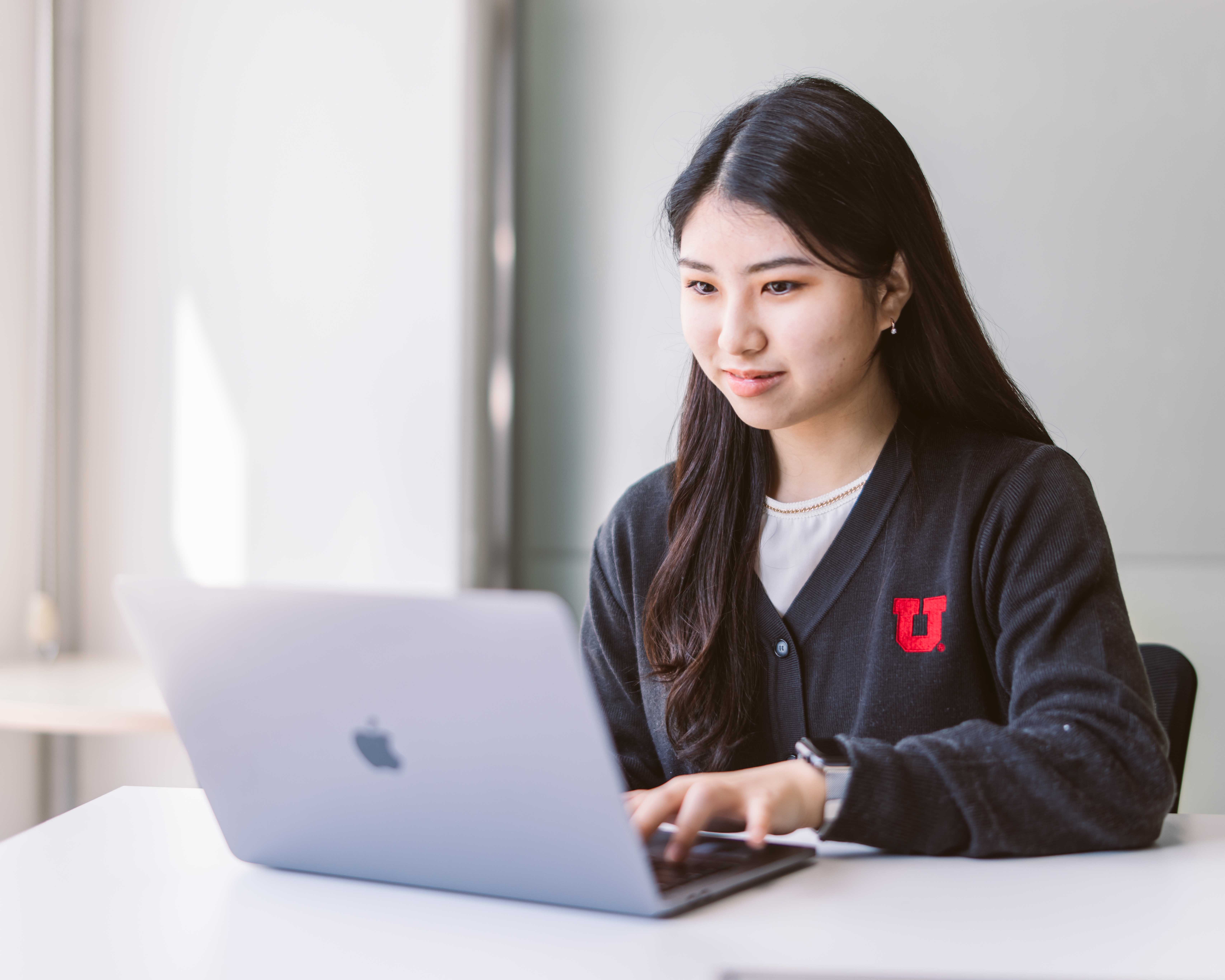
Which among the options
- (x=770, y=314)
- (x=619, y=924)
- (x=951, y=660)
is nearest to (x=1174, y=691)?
(x=951, y=660)

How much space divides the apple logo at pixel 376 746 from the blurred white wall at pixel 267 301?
1.88m

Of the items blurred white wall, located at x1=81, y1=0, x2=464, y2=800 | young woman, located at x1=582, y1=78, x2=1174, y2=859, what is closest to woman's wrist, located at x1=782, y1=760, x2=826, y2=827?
young woman, located at x1=582, y1=78, x2=1174, y2=859

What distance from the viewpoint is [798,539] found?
137cm

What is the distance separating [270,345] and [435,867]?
207cm

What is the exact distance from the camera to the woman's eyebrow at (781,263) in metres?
1.19

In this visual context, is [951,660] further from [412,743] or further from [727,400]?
[412,743]

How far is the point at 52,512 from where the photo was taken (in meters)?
2.68

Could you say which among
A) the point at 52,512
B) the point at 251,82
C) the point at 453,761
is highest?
the point at 251,82

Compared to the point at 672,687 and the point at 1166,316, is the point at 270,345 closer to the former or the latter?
the point at 672,687

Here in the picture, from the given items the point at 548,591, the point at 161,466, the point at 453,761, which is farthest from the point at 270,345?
the point at 453,761

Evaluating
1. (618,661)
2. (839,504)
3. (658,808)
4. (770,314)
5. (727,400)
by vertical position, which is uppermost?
(770,314)

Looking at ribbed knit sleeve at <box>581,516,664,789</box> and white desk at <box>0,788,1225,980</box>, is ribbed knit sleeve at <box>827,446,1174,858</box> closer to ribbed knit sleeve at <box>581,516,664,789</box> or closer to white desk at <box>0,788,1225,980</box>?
white desk at <box>0,788,1225,980</box>

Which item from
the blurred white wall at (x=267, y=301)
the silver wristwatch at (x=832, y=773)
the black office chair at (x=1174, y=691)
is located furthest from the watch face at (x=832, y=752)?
the blurred white wall at (x=267, y=301)

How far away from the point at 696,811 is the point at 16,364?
7.62ft
